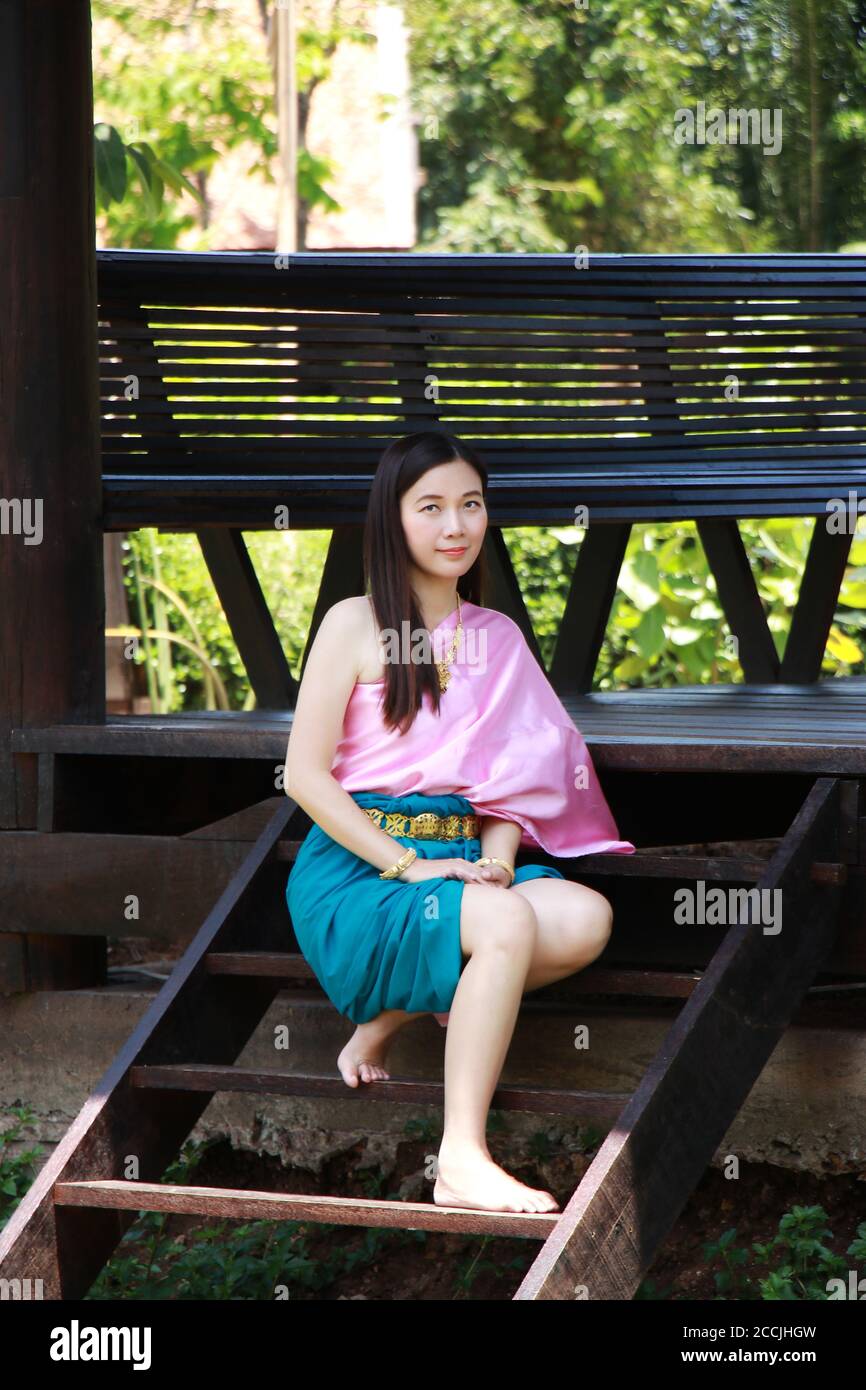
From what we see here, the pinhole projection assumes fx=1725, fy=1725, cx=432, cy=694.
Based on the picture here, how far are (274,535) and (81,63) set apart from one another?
651cm

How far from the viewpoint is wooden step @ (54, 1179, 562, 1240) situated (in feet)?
8.21

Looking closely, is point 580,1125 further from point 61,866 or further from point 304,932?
point 61,866

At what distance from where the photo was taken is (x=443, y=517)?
302 centimetres

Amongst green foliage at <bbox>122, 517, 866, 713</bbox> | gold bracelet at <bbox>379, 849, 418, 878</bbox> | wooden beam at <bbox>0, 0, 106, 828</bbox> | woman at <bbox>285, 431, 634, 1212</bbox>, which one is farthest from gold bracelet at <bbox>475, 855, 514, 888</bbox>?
green foliage at <bbox>122, 517, 866, 713</bbox>

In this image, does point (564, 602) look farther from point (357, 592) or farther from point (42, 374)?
point (42, 374)

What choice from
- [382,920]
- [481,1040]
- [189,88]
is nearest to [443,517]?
[382,920]

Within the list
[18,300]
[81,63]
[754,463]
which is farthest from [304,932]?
[754,463]

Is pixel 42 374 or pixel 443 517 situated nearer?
pixel 443 517

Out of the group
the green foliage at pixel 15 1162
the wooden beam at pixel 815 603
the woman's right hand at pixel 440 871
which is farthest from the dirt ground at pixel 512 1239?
the wooden beam at pixel 815 603

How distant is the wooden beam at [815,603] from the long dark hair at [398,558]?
2036 mm

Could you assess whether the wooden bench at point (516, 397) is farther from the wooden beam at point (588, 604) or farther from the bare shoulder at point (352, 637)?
the bare shoulder at point (352, 637)

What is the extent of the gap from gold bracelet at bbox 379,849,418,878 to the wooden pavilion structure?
0.28 meters

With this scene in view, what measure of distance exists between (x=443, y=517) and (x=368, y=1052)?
937 millimetres

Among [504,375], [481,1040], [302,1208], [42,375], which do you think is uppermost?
[504,375]
